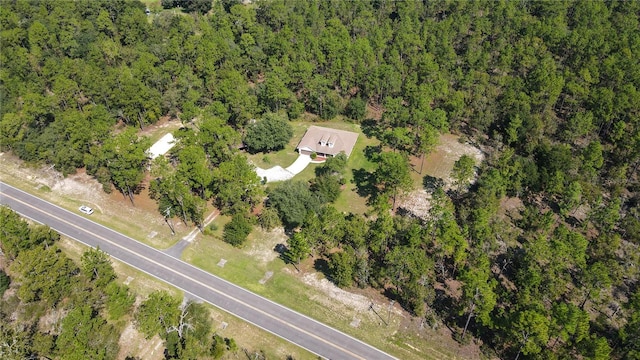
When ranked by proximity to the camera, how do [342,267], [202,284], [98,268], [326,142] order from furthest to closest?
[326,142], [202,284], [98,268], [342,267]

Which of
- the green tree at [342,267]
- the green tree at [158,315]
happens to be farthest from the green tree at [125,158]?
the green tree at [342,267]

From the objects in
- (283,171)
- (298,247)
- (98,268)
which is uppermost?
(298,247)

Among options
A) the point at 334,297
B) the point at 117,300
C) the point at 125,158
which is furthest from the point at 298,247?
the point at 125,158

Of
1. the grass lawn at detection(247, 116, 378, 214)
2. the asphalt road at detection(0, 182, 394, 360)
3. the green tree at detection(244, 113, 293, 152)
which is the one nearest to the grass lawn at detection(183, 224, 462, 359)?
the asphalt road at detection(0, 182, 394, 360)

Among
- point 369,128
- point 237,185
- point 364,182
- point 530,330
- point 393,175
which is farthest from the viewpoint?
point 369,128

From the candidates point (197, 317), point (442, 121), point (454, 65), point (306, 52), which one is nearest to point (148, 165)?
point (197, 317)

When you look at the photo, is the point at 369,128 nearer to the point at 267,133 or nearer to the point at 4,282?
the point at 267,133

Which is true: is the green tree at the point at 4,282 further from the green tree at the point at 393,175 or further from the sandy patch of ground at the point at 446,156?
the sandy patch of ground at the point at 446,156

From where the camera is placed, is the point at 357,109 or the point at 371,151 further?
the point at 357,109
